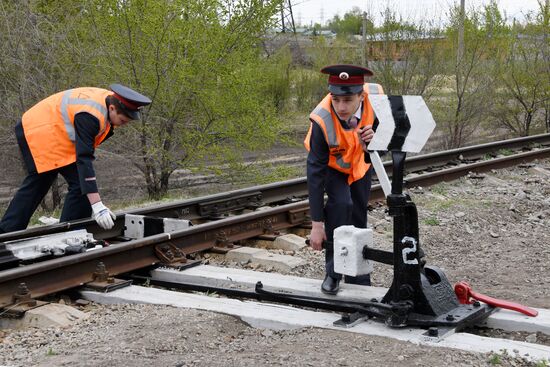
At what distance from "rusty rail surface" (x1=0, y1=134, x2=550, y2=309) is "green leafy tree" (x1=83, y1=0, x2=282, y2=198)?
5.72m

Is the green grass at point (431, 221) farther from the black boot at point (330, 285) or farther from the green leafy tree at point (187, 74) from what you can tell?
the green leafy tree at point (187, 74)

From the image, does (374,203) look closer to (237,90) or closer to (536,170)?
(536,170)

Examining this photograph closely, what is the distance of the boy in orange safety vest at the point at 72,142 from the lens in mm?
6285

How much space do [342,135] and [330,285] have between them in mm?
1040

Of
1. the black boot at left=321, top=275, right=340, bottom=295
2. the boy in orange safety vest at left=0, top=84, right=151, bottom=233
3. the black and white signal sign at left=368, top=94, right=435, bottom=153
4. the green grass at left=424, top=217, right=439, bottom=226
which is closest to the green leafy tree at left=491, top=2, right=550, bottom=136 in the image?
the green grass at left=424, top=217, right=439, bottom=226

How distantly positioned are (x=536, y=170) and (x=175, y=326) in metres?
8.97

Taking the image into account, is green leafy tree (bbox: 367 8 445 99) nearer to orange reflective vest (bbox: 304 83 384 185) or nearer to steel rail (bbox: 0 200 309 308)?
steel rail (bbox: 0 200 309 308)

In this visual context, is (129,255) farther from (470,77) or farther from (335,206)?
(470,77)

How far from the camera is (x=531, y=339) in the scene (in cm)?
436

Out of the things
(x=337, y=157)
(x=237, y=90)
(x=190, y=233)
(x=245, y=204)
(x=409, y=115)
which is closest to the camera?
(x=409, y=115)

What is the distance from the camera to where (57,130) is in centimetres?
653

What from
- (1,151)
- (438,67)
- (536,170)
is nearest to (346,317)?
(536,170)

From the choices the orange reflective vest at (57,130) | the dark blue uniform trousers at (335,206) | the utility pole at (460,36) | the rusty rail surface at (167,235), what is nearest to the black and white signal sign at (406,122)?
the dark blue uniform trousers at (335,206)

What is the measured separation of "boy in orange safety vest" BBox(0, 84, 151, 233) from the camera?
20.6 ft
